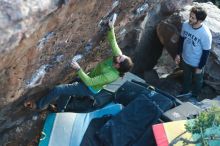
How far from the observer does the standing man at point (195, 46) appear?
8.52 metres

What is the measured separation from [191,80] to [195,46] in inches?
44.3

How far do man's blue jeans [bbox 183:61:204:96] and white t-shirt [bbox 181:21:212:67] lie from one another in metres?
0.24

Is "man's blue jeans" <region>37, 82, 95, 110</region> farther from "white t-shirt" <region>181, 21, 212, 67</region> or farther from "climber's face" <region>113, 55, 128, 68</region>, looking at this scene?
"white t-shirt" <region>181, 21, 212, 67</region>

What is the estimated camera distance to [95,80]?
7965mm

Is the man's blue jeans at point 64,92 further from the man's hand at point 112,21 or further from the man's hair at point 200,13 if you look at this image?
the man's hair at point 200,13

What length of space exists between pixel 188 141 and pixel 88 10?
2.48 meters

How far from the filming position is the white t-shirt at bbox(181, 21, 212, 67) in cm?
870

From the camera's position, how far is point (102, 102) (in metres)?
8.73

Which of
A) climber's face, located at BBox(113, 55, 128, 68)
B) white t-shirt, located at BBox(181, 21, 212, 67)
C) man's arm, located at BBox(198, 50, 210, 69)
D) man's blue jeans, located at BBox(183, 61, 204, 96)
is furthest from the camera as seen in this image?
man's blue jeans, located at BBox(183, 61, 204, 96)

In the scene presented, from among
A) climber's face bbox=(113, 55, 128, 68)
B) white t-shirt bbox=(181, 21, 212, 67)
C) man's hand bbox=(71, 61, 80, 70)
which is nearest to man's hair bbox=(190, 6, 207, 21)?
white t-shirt bbox=(181, 21, 212, 67)

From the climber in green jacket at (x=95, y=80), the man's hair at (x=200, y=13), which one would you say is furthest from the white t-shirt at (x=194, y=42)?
the climber in green jacket at (x=95, y=80)

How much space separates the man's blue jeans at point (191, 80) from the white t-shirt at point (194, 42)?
0.77 feet

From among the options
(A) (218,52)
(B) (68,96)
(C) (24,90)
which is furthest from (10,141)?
(A) (218,52)

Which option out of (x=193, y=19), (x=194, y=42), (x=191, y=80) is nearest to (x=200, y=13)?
(x=193, y=19)
